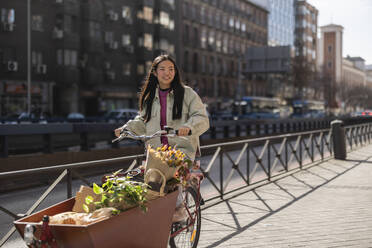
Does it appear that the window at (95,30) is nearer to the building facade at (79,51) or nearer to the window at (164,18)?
the building facade at (79,51)

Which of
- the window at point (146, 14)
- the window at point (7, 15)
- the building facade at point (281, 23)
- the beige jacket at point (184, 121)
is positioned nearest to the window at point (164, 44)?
the window at point (146, 14)

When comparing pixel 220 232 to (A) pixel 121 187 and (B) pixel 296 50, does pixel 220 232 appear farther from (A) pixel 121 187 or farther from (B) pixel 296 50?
(B) pixel 296 50

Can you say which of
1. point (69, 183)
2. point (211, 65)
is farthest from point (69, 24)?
point (69, 183)

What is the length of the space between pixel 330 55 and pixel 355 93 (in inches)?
982

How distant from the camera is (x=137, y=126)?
436 cm

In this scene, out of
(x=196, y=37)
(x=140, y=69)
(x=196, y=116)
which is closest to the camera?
(x=196, y=116)

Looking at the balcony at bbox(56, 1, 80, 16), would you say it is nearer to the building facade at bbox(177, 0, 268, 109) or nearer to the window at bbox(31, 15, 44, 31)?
the window at bbox(31, 15, 44, 31)

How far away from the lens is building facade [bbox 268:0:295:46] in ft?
261

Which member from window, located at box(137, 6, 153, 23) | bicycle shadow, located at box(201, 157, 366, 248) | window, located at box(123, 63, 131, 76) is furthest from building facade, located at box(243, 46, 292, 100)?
bicycle shadow, located at box(201, 157, 366, 248)

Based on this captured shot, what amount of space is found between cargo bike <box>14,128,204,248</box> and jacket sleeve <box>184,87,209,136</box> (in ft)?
0.62

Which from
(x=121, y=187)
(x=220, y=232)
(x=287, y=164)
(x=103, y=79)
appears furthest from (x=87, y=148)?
(x=103, y=79)

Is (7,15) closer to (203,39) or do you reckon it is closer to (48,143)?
(48,143)

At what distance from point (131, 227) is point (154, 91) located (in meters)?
1.65

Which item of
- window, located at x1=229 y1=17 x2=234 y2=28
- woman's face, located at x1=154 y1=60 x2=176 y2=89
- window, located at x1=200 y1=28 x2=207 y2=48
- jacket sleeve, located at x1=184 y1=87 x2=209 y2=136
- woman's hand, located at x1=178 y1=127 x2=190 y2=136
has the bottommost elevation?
woman's hand, located at x1=178 y1=127 x2=190 y2=136
